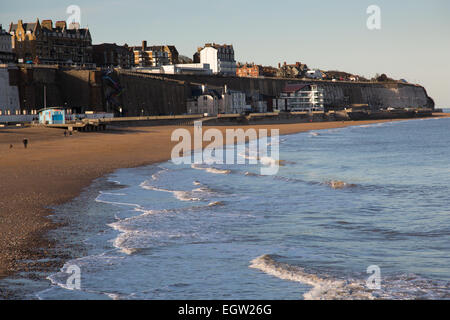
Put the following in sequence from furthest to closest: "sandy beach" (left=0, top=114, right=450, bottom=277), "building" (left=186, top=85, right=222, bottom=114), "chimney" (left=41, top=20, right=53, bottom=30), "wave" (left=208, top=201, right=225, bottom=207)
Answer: "chimney" (left=41, top=20, right=53, bottom=30) < "building" (left=186, top=85, right=222, bottom=114) < "wave" (left=208, top=201, right=225, bottom=207) < "sandy beach" (left=0, top=114, right=450, bottom=277)

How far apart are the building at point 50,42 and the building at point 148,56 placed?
32.0 m

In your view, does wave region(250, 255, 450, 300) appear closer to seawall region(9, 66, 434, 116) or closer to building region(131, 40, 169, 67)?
seawall region(9, 66, 434, 116)

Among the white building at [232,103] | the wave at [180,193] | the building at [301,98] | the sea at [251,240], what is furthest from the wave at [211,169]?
the building at [301,98]

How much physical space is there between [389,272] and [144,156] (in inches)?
1402

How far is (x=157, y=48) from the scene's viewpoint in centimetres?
19625

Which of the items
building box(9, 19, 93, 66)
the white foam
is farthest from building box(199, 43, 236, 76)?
the white foam

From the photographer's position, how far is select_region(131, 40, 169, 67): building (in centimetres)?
19325

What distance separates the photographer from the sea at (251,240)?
12.3m

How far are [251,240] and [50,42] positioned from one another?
5582 inches

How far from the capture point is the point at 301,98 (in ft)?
568

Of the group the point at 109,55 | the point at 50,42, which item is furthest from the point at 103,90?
the point at 109,55

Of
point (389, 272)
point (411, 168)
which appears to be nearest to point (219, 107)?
point (411, 168)

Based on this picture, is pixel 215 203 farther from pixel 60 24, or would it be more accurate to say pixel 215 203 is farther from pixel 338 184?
pixel 60 24

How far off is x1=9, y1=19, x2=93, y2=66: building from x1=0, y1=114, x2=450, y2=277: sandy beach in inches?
3105
